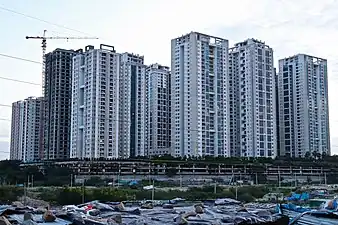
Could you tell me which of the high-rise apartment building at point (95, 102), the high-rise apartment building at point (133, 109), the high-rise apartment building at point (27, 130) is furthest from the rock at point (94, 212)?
the high-rise apartment building at point (133, 109)

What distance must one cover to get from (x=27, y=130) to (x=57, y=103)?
803cm

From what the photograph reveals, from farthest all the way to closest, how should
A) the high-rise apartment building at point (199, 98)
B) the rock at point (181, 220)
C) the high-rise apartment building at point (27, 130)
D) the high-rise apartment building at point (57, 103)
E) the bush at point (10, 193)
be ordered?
1. the high-rise apartment building at point (199, 98)
2. the high-rise apartment building at point (27, 130)
3. the high-rise apartment building at point (57, 103)
4. the bush at point (10, 193)
5. the rock at point (181, 220)

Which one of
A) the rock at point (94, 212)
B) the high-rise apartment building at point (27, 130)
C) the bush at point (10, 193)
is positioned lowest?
the bush at point (10, 193)

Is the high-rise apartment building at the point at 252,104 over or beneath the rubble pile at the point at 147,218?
over

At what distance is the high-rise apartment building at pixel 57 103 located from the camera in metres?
31.9

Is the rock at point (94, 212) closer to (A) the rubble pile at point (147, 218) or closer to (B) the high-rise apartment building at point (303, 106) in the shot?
(A) the rubble pile at point (147, 218)

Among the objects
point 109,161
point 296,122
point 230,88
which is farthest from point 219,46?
point 109,161

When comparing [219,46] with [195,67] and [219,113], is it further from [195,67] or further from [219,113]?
[219,113]

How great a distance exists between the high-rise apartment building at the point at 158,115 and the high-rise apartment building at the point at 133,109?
1.58 feet

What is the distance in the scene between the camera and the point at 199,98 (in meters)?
36.2

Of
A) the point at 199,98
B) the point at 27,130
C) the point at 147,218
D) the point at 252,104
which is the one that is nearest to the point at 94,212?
the point at 147,218

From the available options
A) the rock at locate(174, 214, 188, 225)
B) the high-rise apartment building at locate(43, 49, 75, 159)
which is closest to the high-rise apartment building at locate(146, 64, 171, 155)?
the high-rise apartment building at locate(43, 49, 75, 159)

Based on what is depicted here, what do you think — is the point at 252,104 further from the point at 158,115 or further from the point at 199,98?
the point at 158,115

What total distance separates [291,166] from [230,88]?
860cm
